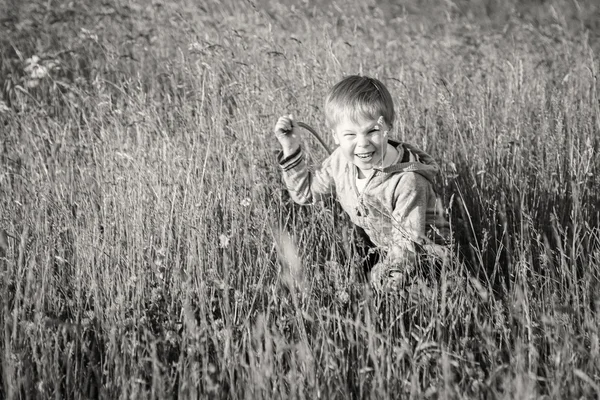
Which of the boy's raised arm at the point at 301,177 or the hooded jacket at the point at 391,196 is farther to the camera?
the boy's raised arm at the point at 301,177

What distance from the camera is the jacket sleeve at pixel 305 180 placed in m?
2.95

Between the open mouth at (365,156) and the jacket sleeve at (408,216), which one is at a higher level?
the open mouth at (365,156)

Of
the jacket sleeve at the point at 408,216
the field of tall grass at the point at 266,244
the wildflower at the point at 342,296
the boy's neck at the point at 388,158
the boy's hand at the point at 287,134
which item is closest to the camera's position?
the field of tall grass at the point at 266,244

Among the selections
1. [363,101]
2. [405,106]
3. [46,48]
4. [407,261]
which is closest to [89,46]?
[46,48]

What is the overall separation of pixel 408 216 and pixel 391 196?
0.12 metres

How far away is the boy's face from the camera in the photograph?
2580 mm

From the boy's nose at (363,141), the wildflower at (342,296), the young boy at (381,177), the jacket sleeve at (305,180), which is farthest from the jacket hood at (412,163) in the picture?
the wildflower at (342,296)

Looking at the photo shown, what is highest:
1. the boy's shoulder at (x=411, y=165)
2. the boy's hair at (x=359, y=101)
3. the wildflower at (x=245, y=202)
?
the boy's hair at (x=359, y=101)

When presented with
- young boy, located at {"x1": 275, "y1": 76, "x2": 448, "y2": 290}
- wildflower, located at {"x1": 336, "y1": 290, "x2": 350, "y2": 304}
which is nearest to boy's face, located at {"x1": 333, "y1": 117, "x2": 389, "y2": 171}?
young boy, located at {"x1": 275, "y1": 76, "x2": 448, "y2": 290}

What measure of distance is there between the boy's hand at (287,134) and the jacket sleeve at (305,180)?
56mm

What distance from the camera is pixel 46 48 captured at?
490cm

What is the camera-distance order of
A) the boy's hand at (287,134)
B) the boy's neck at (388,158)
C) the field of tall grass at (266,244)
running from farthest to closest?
the boy's hand at (287,134) → the boy's neck at (388,158) → the field of tall grass at (266,244)

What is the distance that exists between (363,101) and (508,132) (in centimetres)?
147

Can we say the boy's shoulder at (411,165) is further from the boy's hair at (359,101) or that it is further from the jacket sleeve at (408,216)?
the boy's hair at (359,101)
